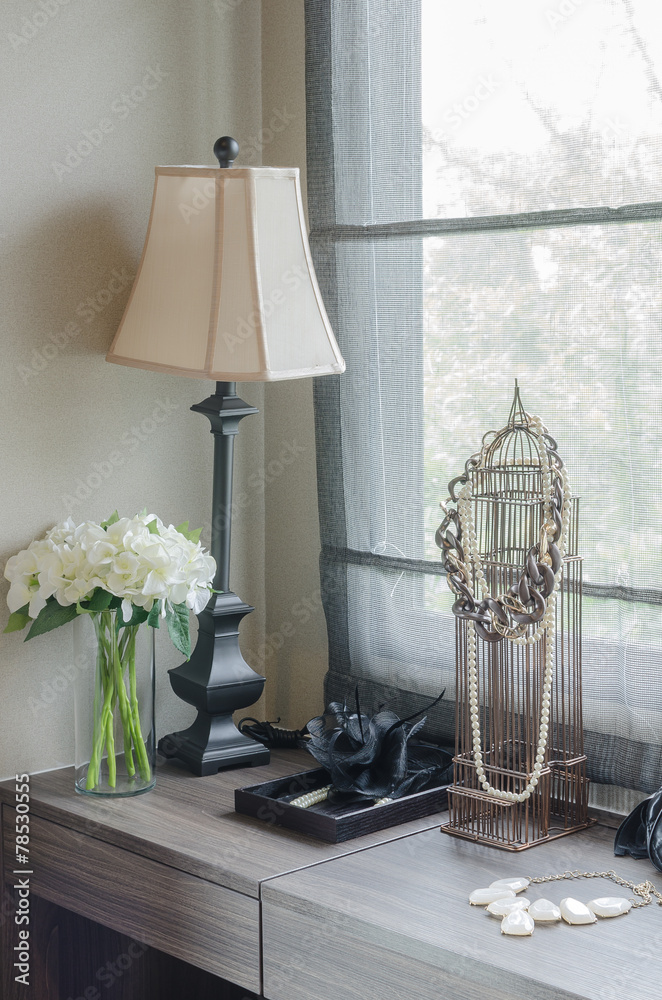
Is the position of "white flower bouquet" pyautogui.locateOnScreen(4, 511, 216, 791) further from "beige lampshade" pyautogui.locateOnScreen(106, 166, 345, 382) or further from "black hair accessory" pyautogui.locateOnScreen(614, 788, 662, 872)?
"black hair accessory" pyautogui.locateOnScreen(614, 788, 662, 872)

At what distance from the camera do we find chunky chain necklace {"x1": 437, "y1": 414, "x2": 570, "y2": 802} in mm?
1333

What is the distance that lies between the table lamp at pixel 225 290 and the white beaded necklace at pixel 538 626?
0.34 m

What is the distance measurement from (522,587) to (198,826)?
54 centimetres

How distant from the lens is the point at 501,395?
1.57 m

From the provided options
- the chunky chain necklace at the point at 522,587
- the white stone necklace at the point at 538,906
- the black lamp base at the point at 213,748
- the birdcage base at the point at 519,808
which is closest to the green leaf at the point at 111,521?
the black lamp base at the point at 213,748

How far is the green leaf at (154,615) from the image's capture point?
153 centimetres

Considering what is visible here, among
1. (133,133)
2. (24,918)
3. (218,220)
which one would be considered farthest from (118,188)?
(24,918)

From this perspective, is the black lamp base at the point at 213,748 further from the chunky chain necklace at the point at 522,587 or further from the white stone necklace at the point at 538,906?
the white stone necklace at the point at 538,906

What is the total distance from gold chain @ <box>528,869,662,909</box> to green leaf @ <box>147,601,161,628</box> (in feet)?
2.07

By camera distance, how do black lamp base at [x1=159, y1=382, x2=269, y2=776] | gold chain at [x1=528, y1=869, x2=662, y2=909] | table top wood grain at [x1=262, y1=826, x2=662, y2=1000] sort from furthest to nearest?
1. black lamp base at [x1=159, y1=382, x2=269, y2=776]
2. gold chain at [x1=528, y1=869, x2=662, y2=909]
3. table top wood grain at [x1=262, y1=826, x2=662, y2=1000]

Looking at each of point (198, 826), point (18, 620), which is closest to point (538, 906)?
point (198, 826)

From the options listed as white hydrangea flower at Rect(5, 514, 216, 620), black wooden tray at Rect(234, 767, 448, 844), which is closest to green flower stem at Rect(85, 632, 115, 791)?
white hydrangea flower at Rect(5, 514, 216, 620)

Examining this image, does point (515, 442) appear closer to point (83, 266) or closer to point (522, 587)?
point (522, 587)

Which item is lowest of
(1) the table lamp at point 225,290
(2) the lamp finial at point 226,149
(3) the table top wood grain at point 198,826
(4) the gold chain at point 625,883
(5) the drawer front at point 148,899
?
(5) the drawer front at point 148,899
